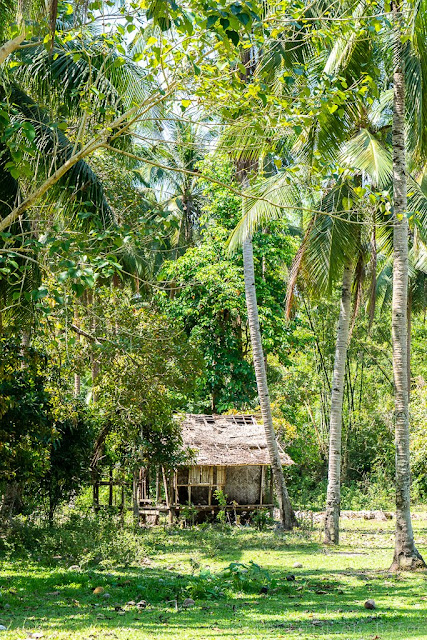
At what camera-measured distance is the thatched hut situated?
18.5m

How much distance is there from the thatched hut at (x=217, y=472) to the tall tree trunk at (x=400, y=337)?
8.17 metres

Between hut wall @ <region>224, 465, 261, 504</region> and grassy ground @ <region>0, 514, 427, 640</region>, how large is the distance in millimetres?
6393

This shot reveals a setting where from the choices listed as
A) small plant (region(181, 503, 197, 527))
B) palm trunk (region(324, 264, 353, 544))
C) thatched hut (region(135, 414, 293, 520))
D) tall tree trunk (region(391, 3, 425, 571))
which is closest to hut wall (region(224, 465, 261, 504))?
thatched hut (region(135, 414, 293, 520))

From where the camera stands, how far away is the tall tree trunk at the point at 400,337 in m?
10.2

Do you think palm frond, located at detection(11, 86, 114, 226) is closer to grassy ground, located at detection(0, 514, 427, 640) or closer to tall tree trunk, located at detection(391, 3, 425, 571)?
tall tree trunk, located at detection(391, 3, 425, 571)

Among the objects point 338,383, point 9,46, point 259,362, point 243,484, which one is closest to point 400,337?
point 338,383

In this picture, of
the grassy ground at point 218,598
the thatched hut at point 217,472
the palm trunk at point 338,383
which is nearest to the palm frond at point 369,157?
the palm trunk at point 338,383

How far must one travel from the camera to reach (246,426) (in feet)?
65.1

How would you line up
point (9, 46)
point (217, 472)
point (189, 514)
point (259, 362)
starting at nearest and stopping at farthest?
point (9, 46) < point (259, 362) < point (189, 514) < point (217, 472)

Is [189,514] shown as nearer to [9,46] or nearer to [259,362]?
[259,362]

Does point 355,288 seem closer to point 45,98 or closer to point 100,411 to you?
point 100,411

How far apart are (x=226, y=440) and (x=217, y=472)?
0.93 metres

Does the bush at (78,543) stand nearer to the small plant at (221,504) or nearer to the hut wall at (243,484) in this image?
the small plant at (221,504)

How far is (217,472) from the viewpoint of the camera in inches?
758
